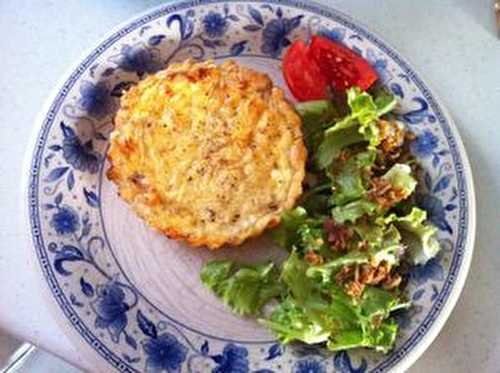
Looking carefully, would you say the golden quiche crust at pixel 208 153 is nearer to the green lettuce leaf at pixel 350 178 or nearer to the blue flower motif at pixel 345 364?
the green lettuce leaf at pixel 350 178

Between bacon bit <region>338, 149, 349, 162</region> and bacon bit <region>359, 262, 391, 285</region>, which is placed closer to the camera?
bacon bit <region>359, 262, 391, 285</region>

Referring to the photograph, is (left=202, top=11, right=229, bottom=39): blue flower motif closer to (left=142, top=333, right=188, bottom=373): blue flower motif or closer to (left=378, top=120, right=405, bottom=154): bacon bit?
(left=378, top=120, right=405, bottom=154): bacon bit

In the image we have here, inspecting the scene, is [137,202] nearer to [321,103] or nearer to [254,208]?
[254,208]

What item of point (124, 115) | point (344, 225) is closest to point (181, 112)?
point (124, 115)

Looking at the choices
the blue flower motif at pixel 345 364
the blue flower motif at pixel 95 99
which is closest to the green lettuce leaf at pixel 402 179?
the blue flower motif at pixel 345 364

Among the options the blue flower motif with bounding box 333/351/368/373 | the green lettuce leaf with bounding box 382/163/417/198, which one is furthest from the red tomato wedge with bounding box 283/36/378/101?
the blue flower motif with bounding box 333/351/368/373

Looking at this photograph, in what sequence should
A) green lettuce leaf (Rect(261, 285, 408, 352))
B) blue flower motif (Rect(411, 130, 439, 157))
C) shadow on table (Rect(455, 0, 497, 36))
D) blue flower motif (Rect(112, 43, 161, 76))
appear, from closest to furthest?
green lettuce leaf (Rect(261, 285, 408, 352)), blue flower motif (Rect(411, 130, 439, 157)), blue flower motif (Rect(112, 43, 161, 76)), shadow on table (Rect(455, 0, 497, 36))
